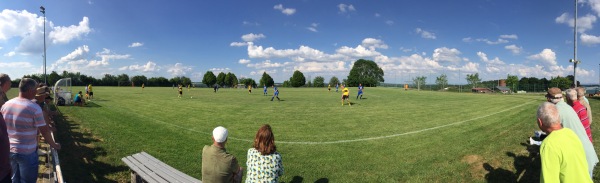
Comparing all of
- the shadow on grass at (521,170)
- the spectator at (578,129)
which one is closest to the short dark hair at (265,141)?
the spectator at (578,129)

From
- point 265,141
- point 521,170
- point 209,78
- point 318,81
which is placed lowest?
point 521,170

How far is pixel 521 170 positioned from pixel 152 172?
7189 millimetres

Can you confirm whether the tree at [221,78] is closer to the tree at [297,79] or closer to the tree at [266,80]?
the tree at [266,80]

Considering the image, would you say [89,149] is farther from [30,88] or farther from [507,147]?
[507,147]

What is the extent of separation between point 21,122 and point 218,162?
9.07ft

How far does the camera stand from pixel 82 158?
25.3ft

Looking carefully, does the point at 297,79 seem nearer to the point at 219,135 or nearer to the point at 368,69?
the point at 368,69

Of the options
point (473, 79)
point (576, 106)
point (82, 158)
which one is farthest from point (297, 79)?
point (576, 106)

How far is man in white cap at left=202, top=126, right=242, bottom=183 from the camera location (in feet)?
13.0

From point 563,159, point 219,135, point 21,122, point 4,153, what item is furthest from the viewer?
point 21,122

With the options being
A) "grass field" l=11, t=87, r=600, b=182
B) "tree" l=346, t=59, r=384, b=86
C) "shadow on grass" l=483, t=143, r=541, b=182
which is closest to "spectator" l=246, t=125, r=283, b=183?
"grass field" l=11, t=87, r=600, b=182

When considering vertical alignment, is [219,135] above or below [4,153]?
above

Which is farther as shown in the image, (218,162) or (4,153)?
(218,162)

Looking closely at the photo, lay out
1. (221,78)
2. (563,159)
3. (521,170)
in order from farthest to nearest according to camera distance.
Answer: (221,78) < (521,170) < (563,159)
